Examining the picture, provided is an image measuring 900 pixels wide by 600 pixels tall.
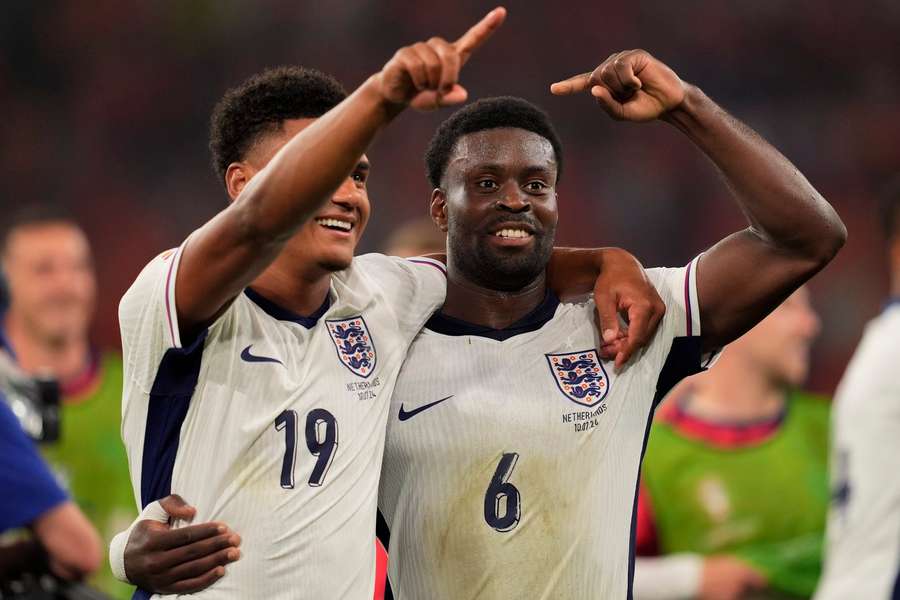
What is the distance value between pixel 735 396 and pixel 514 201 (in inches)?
123

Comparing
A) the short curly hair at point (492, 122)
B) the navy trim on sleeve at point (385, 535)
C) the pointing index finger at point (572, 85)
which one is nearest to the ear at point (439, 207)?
the short curly hair at point (492, 122)

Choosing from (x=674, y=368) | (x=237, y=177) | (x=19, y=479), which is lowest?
(x=19, y=479)

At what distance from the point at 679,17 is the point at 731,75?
56 centimetres

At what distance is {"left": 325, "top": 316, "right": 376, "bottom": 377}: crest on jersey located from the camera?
290 cm

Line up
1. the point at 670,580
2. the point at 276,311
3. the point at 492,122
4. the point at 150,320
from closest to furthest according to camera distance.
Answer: the point at 150,320 < the point at 276,311 < the point at 492,122 < the point at 670,580

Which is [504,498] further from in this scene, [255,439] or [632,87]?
[632,87]

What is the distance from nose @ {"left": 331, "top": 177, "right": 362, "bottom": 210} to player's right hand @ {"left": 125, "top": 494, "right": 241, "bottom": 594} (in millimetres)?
715

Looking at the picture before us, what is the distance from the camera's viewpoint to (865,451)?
172 inches

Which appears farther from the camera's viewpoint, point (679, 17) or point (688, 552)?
point (679, 17)

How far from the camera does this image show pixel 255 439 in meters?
2.71

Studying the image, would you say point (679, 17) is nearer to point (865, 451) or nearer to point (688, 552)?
point (688, 552)

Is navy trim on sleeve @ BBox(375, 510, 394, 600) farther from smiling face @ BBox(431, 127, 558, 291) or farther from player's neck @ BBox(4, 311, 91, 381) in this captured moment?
player's neck @ BBox(4, 311, 91, 381)

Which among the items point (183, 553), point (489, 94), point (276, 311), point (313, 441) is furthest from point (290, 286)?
point (489, 94)

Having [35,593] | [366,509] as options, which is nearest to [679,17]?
[35,593]
